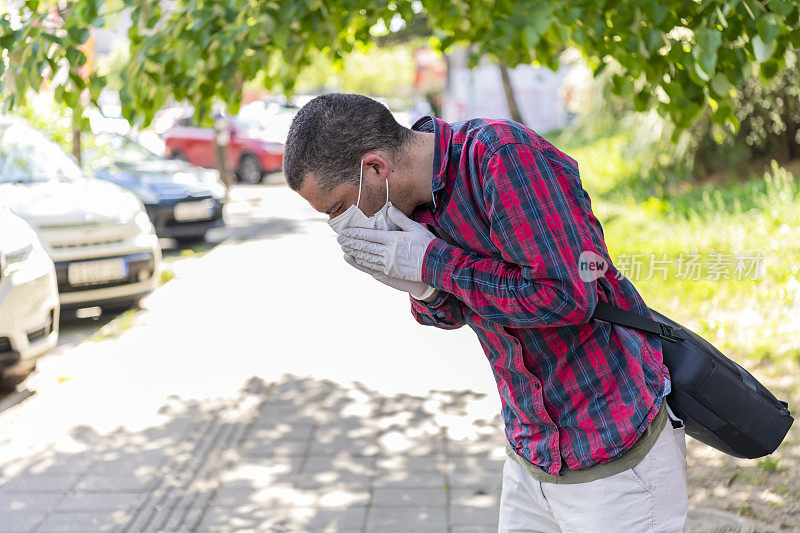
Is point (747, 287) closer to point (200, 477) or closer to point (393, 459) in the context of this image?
point (393, 459)

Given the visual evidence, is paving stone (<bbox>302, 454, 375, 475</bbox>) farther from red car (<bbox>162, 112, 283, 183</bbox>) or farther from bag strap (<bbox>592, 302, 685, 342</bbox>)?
red car (<bbox>162, 112, 283, 183</bbox>)

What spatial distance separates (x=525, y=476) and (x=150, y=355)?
17.2 ft

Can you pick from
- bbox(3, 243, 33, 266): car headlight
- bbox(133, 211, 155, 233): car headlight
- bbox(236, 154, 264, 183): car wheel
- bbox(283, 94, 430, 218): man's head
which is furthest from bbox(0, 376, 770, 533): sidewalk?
bbox(236, 154, 264, 183): car wheel

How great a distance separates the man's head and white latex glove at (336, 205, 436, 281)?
6 cm

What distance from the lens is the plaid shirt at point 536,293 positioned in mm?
1740

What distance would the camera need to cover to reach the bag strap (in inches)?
75.1

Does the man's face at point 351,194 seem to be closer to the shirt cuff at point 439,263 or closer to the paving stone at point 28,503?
the shirt cuff at point 439,263

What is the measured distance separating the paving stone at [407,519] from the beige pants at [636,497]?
1.92 m

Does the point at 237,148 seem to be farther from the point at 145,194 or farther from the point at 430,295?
the point at 430,295

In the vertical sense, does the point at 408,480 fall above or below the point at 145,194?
above

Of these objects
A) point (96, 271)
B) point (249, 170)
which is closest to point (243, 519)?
point (96, 271)

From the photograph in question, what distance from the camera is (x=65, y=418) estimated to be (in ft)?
18.0

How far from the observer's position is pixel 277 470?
181 inches

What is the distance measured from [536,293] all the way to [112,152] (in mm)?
9559
